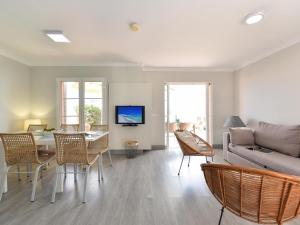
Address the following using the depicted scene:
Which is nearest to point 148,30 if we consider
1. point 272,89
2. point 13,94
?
point 272,89

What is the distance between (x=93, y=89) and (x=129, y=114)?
1227 millimetres

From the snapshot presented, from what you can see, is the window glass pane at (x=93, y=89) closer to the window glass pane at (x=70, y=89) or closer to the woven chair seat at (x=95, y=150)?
the window glass pane at (x=70, y=89)

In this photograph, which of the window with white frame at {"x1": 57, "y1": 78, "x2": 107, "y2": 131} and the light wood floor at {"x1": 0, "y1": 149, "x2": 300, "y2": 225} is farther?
the window with white frame at {"x1": 57, "y1": 78, "x2": 107, "y2": 131}

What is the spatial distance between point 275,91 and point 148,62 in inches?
121

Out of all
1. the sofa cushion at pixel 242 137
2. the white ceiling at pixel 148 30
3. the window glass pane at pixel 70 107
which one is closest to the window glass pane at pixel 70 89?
the window glass pane at pixel 70 107

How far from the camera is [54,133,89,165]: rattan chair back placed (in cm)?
258

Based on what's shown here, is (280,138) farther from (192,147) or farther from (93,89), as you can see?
(93,89)

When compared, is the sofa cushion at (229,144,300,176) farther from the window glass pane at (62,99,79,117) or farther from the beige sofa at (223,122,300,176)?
the window glass pane at (62,99,79,117)

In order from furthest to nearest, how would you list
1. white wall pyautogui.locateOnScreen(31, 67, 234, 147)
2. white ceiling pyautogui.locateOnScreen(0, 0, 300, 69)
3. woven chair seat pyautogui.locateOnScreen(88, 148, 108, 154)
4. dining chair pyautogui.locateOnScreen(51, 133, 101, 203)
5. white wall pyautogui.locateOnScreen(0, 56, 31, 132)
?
white wall pyautogui.locateOnScreen(31, 67, 234, 147), white wall pyautogui.locateOnScreen(0, 56, 31, 132), woven chair seat pyautogui.locateOnScreen(88, 148, 108, 154), dining chair pyautogui.locateOnScreen(51, 133, 101, 203), white ceiling pyautogui.locateOnScreen(0, 0, 300, 69)

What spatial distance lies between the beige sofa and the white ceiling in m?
1.69

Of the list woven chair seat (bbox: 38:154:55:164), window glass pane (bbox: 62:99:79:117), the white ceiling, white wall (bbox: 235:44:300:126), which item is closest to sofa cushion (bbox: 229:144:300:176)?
white wall (bbox: 235:44:300:126)

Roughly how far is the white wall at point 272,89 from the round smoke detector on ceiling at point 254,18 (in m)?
1.38

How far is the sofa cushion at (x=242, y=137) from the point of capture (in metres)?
4.05

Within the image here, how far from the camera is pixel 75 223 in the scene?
2.11 meters
